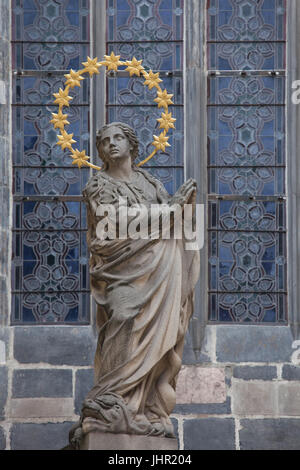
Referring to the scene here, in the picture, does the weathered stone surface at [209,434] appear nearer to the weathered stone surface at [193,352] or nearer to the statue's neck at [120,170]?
the weathered stone surface at [193,352]

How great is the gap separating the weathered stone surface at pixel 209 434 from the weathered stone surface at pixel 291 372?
535 mm

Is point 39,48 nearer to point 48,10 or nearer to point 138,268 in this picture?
point 48,10

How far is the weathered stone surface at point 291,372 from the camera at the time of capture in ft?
45.1

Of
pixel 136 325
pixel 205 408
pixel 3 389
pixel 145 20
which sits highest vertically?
pixel 145 20

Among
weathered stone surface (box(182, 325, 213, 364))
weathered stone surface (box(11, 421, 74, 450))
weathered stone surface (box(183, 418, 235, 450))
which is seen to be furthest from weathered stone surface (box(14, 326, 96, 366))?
weathered stone surface (box(183, 418, 235, 450))

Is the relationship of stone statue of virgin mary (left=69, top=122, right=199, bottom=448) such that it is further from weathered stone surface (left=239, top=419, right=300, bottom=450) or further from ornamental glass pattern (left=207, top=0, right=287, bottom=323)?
ornamental glass pattern (left=207, top=0, right=287, bottom=323)

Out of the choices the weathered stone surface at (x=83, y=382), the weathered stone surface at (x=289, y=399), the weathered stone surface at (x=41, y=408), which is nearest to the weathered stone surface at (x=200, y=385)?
the weathered stone surface at (x=289, y=399)

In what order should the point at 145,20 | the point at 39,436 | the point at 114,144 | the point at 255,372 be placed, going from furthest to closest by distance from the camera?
the point at 145,20, the point at 255,372, the point at 39,436, the point at 114,144

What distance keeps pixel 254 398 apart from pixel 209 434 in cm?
44

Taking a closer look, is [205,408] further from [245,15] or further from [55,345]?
[245,15]

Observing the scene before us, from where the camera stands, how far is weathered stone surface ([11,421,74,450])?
44.0 feet

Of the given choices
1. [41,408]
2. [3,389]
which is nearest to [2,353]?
[3,389]

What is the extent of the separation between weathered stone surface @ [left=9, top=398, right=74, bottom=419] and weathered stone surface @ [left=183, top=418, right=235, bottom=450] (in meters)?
0.86

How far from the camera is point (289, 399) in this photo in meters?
13.7
